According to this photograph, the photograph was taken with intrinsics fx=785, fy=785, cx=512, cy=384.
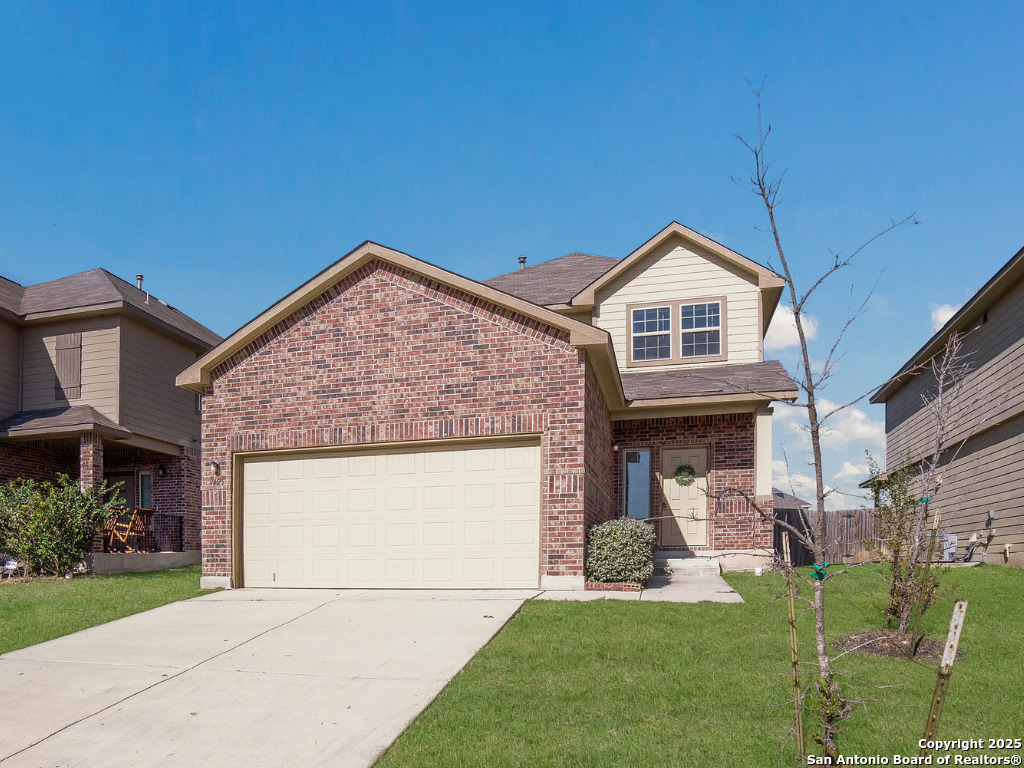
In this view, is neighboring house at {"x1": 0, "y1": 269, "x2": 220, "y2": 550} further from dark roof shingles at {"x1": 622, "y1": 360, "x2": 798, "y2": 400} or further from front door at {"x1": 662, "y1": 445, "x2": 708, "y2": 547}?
front door at {"x1": 662, "y1": 445, "x2": 708, "y2": 547}

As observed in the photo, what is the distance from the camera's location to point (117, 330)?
1905 centimetres

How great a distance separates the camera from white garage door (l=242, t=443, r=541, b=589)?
11.6 m

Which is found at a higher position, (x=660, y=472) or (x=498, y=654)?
(x=660, y=472)

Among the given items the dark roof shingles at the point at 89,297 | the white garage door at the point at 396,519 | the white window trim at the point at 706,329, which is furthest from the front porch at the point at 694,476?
the dark roof shingles at the point at 89,297

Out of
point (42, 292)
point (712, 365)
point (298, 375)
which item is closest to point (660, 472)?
point (712, 365)

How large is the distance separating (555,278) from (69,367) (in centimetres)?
1219

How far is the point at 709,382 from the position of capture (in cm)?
1541

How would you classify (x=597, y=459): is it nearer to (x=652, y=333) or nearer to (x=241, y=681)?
(x=652, y=333)

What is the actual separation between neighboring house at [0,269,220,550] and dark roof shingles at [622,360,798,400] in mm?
12014

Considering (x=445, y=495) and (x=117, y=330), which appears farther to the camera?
(x=117, y=330)

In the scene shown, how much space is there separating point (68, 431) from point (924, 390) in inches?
837

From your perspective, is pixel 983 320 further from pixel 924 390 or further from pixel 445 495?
pixel 445 495

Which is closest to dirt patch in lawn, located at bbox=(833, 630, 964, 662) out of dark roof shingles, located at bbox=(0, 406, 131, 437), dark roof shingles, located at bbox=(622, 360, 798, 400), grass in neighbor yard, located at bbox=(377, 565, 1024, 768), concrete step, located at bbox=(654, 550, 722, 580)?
grass in neighbor yard, located at bbox=(377, 565, 1024, 768)

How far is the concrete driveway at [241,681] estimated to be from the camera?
5.68 metres
